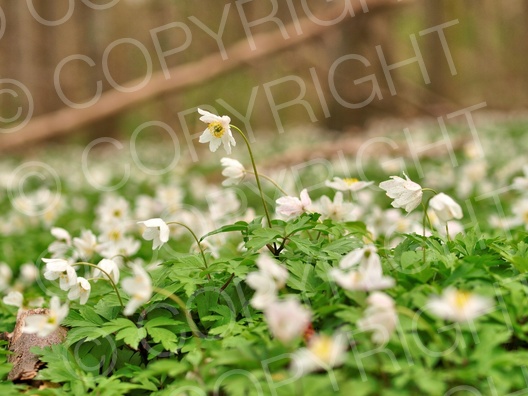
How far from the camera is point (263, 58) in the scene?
13227mm

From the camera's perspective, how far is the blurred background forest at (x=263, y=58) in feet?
50.0

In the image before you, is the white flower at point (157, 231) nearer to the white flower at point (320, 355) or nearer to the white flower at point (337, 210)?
the white flower at point (337, 210)

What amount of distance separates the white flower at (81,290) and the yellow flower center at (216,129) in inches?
31.5

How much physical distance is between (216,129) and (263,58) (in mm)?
10672

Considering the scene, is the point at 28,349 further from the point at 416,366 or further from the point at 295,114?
the point at 295,114

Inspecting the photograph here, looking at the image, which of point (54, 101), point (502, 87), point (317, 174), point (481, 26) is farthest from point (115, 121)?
point (502, 87)

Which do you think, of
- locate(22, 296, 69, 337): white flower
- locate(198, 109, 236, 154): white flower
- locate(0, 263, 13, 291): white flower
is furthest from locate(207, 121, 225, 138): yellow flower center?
locate(0, 263, 13, 291): white flower

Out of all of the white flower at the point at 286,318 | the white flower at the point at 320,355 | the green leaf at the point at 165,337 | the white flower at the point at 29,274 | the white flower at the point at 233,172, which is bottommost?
the white flower at the point at 320,355

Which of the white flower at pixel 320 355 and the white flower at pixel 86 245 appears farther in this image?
the white flower at pixel 86 245

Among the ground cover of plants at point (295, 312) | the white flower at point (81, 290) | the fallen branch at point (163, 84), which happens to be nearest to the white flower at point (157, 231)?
the ground cover of plants at point (295, 312)

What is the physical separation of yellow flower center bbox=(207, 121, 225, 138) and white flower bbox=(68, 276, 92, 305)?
2.63 feet

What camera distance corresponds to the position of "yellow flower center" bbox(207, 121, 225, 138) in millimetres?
2834

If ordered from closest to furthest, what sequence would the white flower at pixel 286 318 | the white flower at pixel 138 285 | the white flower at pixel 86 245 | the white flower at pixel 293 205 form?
the white flower at pixel 286 318
the white flower at pixel 138 285
the white flower at pixel 293 205
the white flower at pixel 86 245

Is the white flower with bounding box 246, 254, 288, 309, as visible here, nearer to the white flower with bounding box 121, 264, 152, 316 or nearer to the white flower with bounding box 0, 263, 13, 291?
the white flower with bounding box 121, 264, 152, 316
